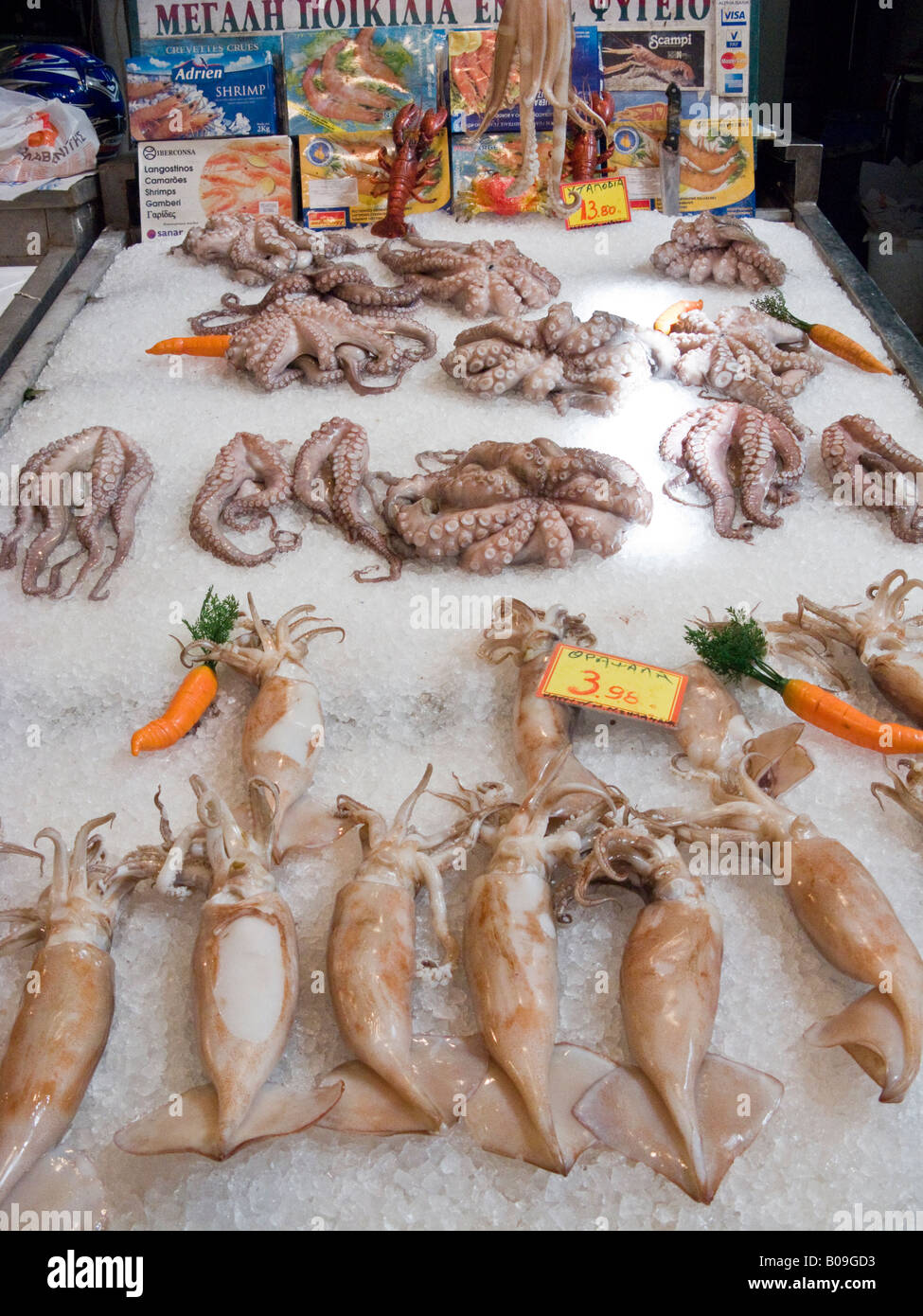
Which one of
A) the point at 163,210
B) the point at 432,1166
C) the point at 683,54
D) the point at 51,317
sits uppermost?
the point at 683,54

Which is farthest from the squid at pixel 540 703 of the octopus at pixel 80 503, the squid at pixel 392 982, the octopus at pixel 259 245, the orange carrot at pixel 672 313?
the octopus at pixel 259 245

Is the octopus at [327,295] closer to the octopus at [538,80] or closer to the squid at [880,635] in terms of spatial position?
the octopus at [538,80]

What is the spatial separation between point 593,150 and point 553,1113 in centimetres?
481

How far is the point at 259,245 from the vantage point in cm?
493

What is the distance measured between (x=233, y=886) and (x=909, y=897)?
4.76ft

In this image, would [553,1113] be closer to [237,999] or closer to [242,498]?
[237,999]

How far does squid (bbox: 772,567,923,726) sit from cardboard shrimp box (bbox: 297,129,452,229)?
351 cm

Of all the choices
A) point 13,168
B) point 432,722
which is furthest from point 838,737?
point 13,168

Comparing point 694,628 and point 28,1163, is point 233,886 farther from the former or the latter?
point 694,628

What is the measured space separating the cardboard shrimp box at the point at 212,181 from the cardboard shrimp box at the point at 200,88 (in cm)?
11

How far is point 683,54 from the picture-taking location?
17.6 feet

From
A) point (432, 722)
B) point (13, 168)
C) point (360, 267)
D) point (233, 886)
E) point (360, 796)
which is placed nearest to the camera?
point (233, 886)

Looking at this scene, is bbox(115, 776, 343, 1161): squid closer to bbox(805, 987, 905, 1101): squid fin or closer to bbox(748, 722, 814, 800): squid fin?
bbox(805, 987, 905, 1101): squid fin

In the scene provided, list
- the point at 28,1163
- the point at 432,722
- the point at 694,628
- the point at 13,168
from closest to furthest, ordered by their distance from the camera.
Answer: the point at 28,1163, the point at 432,722, the point at 694,628, the point at 13,168
